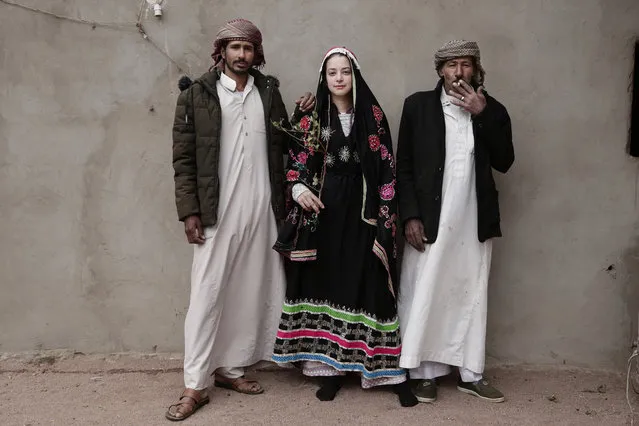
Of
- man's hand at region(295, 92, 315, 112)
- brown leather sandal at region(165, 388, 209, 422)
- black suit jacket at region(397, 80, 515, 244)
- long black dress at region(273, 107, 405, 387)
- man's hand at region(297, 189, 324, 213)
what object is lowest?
brown leather sandal at region(165, 388, 209, 422)

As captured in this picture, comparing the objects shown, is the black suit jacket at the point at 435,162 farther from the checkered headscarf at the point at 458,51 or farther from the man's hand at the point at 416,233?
the checkered headscarf at the point at 458,51

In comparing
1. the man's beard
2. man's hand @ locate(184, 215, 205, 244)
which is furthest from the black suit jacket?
man's hand @ locate(184, 215, 205, 244)

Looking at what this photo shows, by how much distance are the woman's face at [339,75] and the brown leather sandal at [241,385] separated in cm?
A: 178

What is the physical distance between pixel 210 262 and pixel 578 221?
2.33 metres

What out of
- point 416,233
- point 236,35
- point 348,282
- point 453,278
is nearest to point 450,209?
point 416,233

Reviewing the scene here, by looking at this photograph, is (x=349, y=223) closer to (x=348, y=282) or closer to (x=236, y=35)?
(x=348, y=282)

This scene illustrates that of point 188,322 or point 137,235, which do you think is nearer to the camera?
point 188,322

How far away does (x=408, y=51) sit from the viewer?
421 cm

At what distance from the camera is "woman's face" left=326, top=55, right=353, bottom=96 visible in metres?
3.71

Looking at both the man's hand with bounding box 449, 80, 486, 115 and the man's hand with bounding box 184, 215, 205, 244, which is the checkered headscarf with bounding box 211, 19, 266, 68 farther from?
the man's hand with bounding box 449, 80, 486, 115

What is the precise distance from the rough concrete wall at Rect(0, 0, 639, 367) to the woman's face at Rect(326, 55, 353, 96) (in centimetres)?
53

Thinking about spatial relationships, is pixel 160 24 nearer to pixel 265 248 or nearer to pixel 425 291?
pixel 265 248

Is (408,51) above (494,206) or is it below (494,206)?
above

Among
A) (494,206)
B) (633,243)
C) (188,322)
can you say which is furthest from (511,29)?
(188,322)
